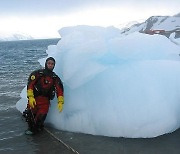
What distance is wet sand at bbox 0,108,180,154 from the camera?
18.7 feet

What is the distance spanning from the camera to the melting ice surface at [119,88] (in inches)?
251

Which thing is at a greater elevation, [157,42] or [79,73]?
[157,42]

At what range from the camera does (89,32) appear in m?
8.16

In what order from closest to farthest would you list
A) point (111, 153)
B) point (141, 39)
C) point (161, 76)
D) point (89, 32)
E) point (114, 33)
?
point (111, 153)
point (161, 76)
point (141, 39)
point (89, 32)
point (114, 33)

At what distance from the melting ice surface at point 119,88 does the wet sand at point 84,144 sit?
0.22 metres

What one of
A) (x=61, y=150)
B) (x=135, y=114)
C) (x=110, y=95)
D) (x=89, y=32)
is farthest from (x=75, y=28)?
(x=61, y=150)

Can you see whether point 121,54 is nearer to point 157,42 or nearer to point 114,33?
point 157,42

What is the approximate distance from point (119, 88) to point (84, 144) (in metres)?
1.45

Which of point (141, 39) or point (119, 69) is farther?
point (141, 39)

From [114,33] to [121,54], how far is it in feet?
6.17

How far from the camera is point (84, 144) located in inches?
237

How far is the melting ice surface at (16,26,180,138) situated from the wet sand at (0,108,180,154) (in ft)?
0.73

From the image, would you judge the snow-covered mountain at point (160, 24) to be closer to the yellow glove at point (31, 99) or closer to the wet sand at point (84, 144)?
the yellow glove at point (31, 99)

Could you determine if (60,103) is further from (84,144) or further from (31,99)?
(84,144)
